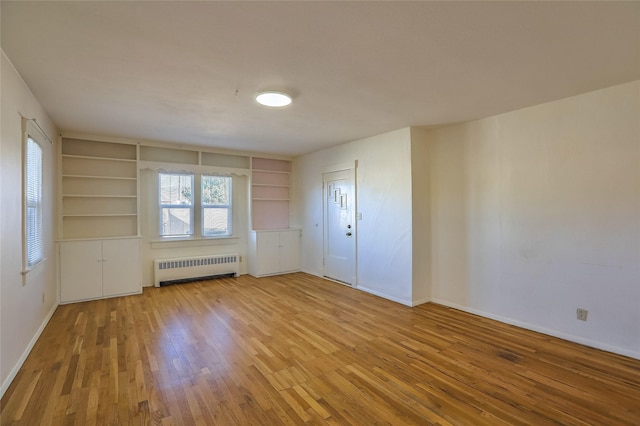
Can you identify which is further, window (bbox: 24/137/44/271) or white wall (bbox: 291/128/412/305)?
white wall (bbox: 291/128/412/305)

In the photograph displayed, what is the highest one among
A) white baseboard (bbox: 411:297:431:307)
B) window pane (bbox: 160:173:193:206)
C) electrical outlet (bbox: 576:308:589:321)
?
window pane (bbox: 160:173:193:206)

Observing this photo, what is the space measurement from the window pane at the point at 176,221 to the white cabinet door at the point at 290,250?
1796mm

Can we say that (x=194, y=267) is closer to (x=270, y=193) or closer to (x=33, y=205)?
(x=270, y=193)

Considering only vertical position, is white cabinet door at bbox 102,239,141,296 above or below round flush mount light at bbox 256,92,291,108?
below

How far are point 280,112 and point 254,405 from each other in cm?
288

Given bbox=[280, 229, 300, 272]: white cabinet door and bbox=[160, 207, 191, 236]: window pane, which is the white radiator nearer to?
bbox=[160, 207, 191, 236]: window pane

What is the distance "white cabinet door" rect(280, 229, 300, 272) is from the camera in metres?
6.22

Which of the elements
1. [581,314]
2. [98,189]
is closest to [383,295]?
[581,314]

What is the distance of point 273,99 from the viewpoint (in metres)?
2.93

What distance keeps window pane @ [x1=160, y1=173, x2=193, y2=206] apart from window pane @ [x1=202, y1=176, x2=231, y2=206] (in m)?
0.26

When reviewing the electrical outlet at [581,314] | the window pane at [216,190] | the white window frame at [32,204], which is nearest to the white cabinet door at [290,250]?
the window pane at [216,190]

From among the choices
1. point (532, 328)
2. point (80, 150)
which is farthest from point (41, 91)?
point (532, 328)

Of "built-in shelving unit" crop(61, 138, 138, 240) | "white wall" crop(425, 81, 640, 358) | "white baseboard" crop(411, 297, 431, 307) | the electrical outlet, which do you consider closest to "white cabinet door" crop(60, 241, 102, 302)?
"built-in shelving unit" crop(61, 138, 138, 240)

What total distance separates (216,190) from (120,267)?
2083mm
